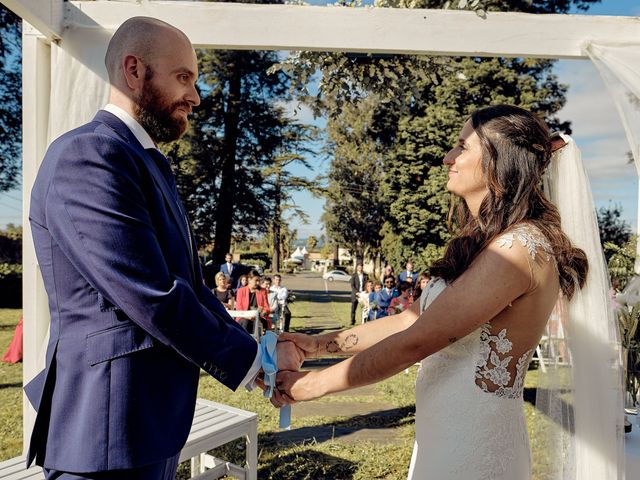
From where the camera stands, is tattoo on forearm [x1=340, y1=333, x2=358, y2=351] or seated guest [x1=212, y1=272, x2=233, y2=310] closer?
tattoo on forearm [x1=340, y1=333, x2=358, y2=351]

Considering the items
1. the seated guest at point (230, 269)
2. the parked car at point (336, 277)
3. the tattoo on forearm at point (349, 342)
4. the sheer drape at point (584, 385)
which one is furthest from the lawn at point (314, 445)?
the parked car at point (336, 277)

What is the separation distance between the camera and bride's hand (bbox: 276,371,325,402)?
2133mm

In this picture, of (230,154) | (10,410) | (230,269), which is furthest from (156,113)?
(230,154)

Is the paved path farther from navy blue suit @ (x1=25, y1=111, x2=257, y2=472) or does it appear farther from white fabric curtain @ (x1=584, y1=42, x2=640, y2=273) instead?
navy blue suit @ (x1=25, y1=111, x2=257, y2=472)

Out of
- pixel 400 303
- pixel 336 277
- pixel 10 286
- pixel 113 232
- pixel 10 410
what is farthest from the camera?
pixel 336 277

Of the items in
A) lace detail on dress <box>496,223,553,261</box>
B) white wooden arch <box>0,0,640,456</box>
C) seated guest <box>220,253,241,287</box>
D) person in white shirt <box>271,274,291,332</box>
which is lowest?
person in white shirt <box>271,274,291,332</box>

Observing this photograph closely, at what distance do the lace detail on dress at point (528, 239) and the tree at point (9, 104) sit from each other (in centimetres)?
2143

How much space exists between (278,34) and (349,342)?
6.19 feet

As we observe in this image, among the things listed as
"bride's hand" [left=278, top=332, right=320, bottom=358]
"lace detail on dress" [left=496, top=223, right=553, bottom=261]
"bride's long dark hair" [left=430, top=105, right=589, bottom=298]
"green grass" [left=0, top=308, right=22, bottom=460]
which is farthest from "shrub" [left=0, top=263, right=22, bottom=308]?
"lace detail on dress" [left=496, top=223, right=553, bottom=261]

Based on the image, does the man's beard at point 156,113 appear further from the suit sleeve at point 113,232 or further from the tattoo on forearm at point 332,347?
the tattoo on forearm at point 332,347

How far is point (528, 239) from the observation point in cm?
189

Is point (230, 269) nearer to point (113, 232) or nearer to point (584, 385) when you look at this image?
point (584, 385)

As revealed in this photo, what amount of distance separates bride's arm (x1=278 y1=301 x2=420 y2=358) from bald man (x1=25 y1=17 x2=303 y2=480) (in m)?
0.96

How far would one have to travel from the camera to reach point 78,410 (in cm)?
151
